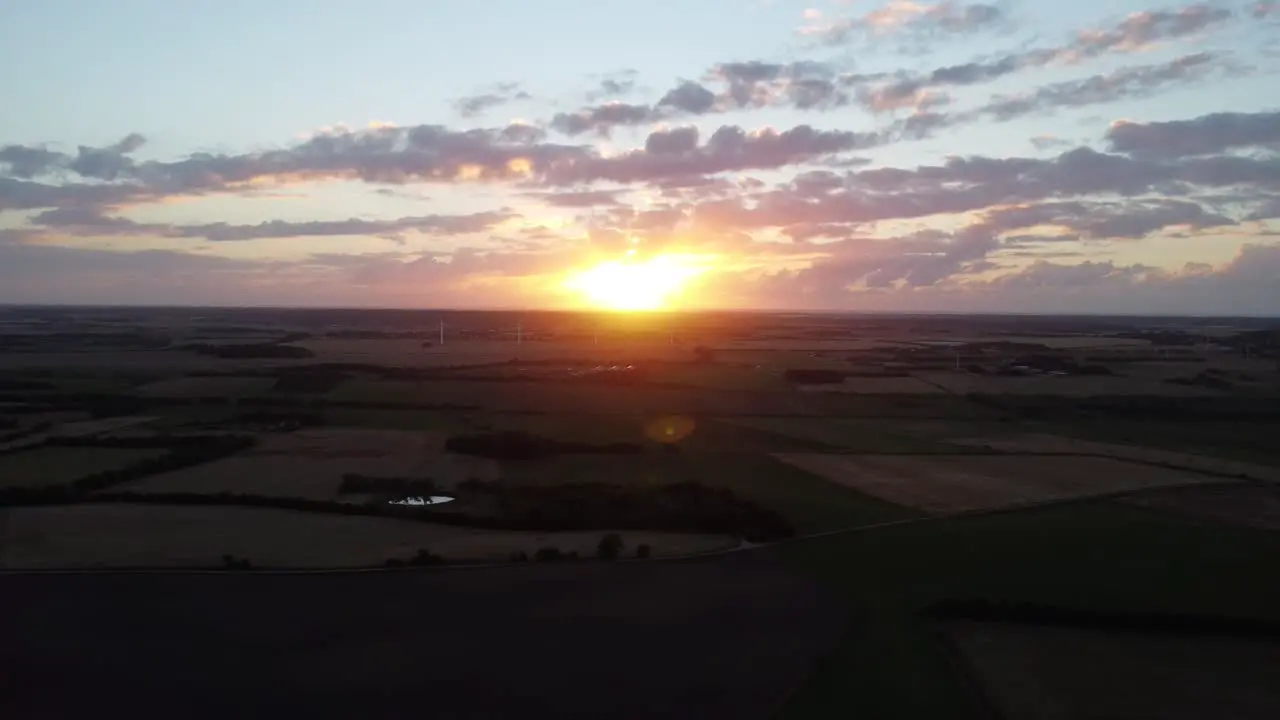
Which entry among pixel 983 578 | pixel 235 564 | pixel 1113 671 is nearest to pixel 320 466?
pixel 235 564

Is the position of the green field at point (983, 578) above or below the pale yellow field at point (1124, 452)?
below

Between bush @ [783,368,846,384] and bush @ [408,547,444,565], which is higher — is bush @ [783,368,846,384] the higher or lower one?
the higher one

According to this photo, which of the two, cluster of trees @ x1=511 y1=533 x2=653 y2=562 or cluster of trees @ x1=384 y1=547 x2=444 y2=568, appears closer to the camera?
cluster of trees @ x1=384 y1=547 x2=444 y2=568

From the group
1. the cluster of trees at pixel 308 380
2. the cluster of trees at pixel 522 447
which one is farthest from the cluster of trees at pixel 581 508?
the cluster of trees at pixel 308 380

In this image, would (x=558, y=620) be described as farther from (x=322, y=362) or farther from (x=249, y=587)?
(x=322, y=362)

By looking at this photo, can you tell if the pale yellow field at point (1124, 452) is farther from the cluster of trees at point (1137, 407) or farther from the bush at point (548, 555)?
the bush at point (548, 555)

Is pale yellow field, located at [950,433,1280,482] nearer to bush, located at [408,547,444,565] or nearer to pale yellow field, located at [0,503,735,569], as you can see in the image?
pale yellow field, located at [0,503,735,569]

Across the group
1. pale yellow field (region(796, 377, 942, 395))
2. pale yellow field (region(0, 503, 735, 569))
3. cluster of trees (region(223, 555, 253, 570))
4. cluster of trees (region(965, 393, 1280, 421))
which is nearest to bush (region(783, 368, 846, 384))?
pale yellow field (region(796, 377, 942, 395))
